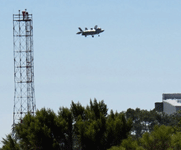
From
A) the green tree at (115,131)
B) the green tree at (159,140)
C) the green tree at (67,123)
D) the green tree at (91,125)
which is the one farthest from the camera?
the green tree at (67,123)

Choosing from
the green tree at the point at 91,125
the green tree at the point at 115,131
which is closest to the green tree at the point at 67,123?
the green tree at the point at 91,125

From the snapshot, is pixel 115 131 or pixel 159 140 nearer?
pixel 159 140

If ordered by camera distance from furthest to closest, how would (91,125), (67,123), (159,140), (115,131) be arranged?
1. (67,123)
2. (115,131)
3. (91,125)
4. (159,140)

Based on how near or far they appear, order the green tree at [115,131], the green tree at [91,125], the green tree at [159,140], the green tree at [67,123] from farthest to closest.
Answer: the green tree at [67,123] < the green tree at [115,131] < the green tree at [91,125] < the green tree at [159,140]

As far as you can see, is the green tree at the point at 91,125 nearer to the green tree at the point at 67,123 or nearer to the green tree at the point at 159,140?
the green tree at the point at 67,123

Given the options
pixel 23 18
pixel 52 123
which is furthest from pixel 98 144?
pixel 23 18

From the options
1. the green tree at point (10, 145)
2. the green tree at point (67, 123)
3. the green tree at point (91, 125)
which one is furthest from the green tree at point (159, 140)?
the green tree at point (10, 145)

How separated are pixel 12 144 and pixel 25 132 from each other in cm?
326

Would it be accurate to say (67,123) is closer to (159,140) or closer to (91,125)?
(91,125)

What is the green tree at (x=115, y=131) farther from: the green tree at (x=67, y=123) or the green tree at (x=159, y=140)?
the green tree at (x=159, y=140)

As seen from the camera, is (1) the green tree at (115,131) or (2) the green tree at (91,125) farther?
(1) the green tree at (115,131)

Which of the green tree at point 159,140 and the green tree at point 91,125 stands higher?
the green tree at point 91,125

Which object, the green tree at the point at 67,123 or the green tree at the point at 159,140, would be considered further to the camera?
the green tree at the point at 67,123

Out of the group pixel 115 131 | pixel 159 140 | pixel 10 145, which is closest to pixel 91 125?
pixel 115 131
